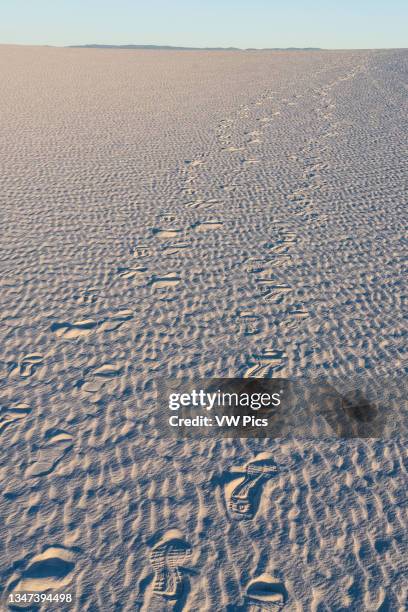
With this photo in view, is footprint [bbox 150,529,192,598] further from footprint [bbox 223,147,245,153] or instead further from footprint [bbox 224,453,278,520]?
footprint [bbox 223,147,245,153]

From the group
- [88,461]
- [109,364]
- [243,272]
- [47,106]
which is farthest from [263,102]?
[88,461]

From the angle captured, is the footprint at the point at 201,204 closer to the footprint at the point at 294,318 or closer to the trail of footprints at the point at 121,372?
the trail of footprints at the point at 121,372

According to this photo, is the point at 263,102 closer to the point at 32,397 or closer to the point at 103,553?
the point at 32,397

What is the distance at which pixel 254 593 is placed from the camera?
103 inches

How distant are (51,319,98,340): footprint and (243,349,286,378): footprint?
145 centimetres

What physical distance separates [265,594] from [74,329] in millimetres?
2735

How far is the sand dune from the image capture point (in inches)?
108

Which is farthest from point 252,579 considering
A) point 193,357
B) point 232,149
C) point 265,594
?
point 232,149

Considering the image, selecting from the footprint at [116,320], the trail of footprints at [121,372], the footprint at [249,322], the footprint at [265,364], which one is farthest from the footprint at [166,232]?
the footprint at [265,364]

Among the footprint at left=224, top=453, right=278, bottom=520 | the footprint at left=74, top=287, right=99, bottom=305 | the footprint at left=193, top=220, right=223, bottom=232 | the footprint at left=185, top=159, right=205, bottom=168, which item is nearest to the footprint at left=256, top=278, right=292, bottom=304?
the footprint at left=193, top=220, right=223, bottom=232

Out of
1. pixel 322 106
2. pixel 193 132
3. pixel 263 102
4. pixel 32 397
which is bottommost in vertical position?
pixel 32 397

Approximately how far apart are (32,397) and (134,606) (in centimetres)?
176

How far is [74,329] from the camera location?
459cm

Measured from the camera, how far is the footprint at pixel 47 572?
263 cm
